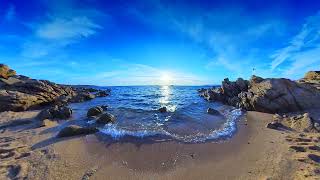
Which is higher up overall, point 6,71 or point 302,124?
point 6,71

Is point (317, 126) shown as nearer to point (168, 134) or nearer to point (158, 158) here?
point (168, 134)

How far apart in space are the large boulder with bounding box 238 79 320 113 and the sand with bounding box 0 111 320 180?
27.3 ft

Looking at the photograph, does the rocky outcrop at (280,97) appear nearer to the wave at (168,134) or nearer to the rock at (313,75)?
the wave at (168,134)

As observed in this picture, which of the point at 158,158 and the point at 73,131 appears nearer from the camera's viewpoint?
the point at 158,158

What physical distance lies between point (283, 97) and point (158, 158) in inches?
623

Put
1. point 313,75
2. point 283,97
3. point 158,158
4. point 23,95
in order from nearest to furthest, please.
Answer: point 158,158 < point 283,97 < point 23,95 < point 313,75

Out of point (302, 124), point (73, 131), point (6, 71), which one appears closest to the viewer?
point (73, 131)

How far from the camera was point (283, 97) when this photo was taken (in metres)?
21.3

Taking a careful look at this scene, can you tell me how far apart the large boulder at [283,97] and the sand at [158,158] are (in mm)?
8332

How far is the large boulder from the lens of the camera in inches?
804

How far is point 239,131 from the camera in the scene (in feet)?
47.2

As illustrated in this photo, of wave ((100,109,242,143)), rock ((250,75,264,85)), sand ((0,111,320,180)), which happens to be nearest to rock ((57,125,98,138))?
sand ((0,111,320,180))

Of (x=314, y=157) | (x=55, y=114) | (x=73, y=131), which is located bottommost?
(x=314, y=157)

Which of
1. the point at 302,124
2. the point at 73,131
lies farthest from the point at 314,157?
the point at 73,131
